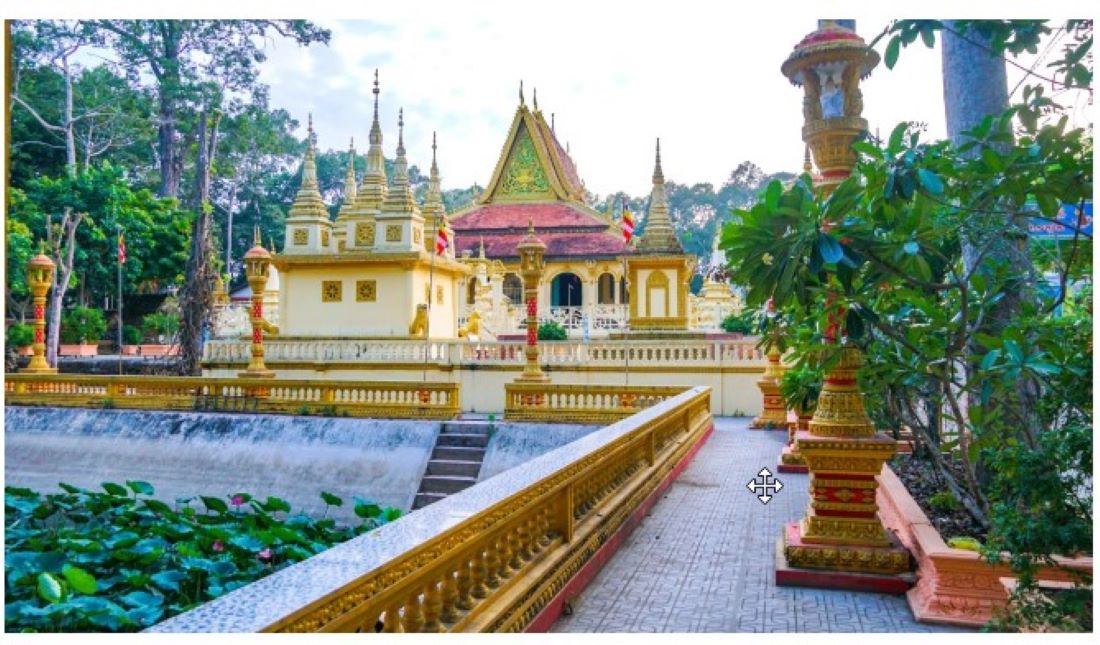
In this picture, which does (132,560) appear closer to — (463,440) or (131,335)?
(463,440)

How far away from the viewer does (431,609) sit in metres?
3.40

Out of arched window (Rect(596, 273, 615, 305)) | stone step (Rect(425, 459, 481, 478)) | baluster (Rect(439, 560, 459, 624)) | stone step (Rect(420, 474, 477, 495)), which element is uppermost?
arched window (Rect(596, 273, 615, 305))

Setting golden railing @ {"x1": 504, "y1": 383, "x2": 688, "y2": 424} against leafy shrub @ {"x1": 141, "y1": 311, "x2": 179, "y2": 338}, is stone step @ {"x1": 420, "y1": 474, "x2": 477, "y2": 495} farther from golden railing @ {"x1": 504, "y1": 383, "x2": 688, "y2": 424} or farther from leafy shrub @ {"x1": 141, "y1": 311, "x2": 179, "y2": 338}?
leafy shrub @ {"x1": 141, "y1": 311, "x2": 179, "y2": 338}

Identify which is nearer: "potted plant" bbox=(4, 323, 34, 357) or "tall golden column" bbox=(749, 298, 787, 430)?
"tall golden column" bbox=(749, 298, 787, 430)

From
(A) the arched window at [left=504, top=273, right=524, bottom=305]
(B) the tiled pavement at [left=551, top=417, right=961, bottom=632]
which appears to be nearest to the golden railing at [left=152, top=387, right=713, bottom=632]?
(B) the tiled pavement at [left=551, top=417, right=961, bottom=632]

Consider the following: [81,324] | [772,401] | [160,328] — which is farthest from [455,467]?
[160,328]

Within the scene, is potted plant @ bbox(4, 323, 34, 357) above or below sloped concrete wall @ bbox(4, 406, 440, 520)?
above

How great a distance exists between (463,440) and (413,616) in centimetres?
949

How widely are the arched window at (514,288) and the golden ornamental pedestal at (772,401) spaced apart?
72.7 feet

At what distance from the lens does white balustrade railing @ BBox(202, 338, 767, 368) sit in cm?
1719

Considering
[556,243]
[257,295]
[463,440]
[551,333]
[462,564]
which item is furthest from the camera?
[556,243]

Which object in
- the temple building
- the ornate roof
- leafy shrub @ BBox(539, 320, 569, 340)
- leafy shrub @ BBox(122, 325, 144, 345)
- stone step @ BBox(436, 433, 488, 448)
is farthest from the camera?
the ornate roof

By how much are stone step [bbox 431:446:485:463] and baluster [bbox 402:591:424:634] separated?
917cm

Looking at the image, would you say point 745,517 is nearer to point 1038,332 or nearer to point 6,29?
point 1038,332
